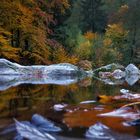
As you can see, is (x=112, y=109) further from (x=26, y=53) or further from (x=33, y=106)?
(x=26, y=53)

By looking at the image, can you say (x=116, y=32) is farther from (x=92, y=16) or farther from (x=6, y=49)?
(x=6, y=49)

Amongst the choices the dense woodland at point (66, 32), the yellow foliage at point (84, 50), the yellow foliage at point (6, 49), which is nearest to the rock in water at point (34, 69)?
the yellow foliage at point (6, 49)

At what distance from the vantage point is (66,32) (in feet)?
106

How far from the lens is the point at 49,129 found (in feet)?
17.6

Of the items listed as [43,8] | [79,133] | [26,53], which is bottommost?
[79,133]

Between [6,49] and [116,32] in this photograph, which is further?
[116,32]

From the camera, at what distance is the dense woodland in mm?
23734

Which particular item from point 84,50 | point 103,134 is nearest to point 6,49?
point 84,50

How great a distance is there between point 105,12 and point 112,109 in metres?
42.1

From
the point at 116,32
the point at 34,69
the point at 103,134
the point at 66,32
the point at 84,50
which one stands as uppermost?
the point at 116,32

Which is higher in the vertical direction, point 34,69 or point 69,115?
point 34,69

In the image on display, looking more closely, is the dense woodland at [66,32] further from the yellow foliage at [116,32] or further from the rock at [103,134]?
A: the rock at [103,134]

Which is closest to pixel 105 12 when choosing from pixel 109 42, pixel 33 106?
pixel 109 42

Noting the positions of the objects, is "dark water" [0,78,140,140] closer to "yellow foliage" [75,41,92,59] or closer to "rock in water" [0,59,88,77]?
"rock in water" [0,59,88,77]
